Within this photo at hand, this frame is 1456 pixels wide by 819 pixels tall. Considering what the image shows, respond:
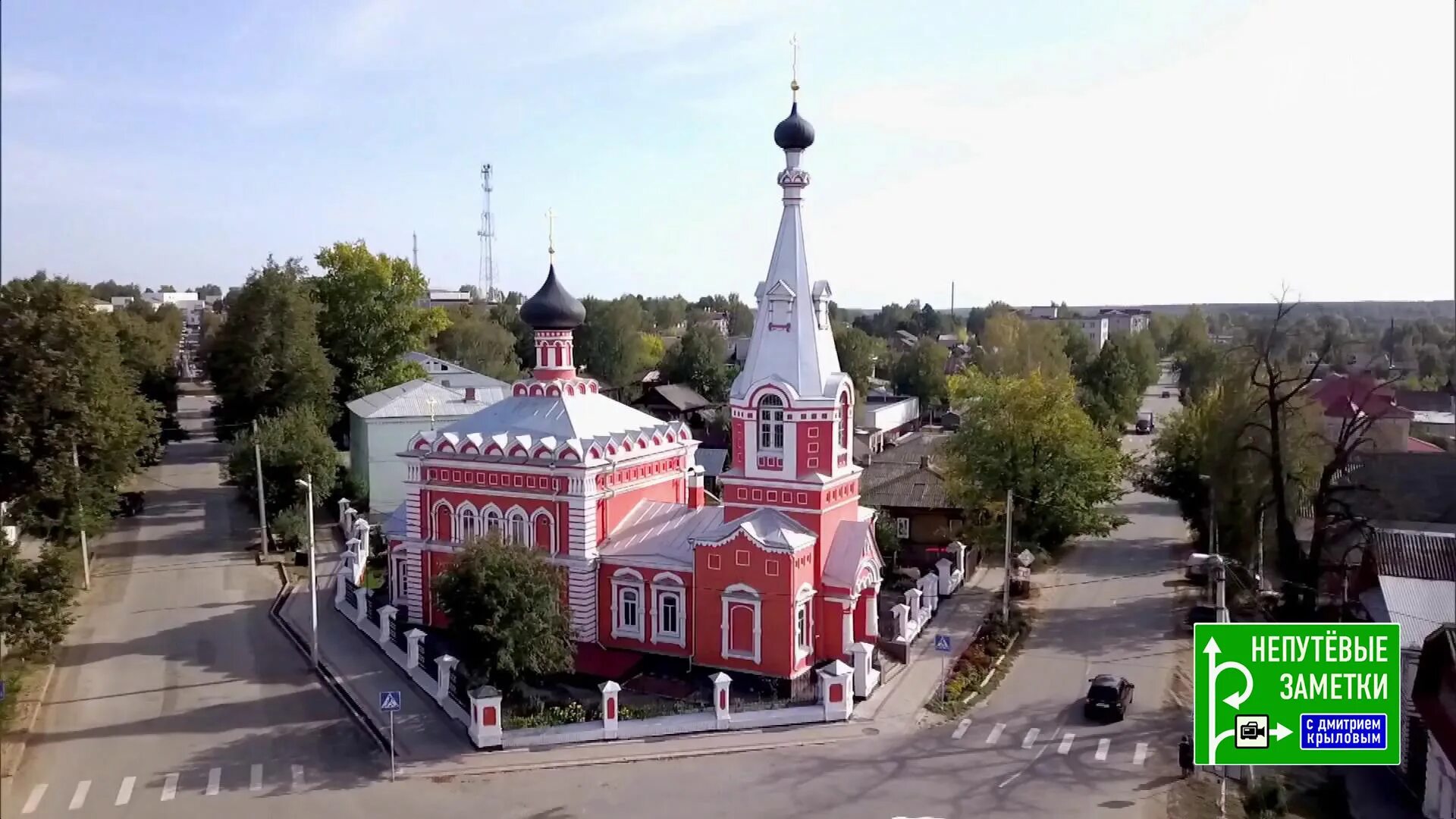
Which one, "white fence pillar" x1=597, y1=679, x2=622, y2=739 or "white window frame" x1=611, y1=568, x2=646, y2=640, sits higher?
"white window frame" x1=611, y1=568, x2=646, y2=640

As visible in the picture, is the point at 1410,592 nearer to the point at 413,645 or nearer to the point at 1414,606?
the point at 1414,606

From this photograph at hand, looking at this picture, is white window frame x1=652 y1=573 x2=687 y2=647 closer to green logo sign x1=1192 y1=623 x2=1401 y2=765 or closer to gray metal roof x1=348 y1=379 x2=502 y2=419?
green logo sign x1=1192 y1=623 x2=1401 y2=765

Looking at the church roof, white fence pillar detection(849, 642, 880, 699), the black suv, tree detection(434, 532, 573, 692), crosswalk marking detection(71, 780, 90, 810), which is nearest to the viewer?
crosswalk marking detection(71, 780, 90, 810)

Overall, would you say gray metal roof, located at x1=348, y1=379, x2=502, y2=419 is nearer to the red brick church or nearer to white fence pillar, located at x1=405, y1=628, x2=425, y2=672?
the red brick church

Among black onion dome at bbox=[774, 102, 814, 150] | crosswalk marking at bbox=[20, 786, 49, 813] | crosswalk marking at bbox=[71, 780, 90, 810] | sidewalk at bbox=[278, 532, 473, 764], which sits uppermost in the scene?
black onion dome at bbox=[774, 102, 814, 150]

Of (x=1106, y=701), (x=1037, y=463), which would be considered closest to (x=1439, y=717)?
(x=1106, y=701)

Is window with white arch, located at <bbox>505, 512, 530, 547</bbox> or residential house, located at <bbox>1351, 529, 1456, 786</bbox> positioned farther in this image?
window with white arch, located at <bbox>505, 512, 530, 547</bbox>

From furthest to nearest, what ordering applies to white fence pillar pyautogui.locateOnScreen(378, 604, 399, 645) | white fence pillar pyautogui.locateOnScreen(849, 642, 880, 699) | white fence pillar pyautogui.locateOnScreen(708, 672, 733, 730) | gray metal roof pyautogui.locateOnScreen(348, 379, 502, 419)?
gray metal roof pyautogui.locateOnScreen(348, 379, 502, 419) → white fence pillar pyautogui.locateOnScreen(378, 604, 399, 645) → white fence pillar pyautogui.locateOnScreen(849, 642, 880, 699) → white fence pillar pyautogui.locateOnScreen(708, 672, 733, 730)

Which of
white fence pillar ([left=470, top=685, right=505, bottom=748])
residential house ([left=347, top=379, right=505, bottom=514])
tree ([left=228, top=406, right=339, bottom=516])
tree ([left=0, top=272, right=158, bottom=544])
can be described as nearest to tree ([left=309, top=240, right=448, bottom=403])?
residential house ([left=347, top=379, right=505, bottom=514])

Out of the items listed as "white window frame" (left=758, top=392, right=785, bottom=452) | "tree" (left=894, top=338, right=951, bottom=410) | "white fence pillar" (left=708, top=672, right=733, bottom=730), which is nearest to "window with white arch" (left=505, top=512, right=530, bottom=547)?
"white window frame" (left=758, top=392, right=785, bottom=452)
